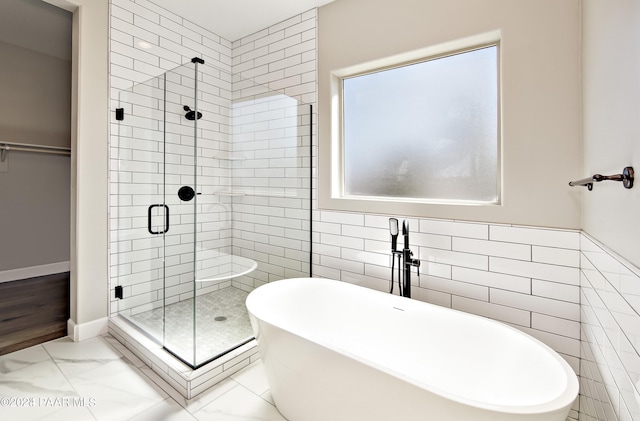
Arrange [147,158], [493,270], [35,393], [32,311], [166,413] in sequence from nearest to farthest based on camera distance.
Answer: [166,413] → [35,393] → [493,270] → [147,158] → [32,311]

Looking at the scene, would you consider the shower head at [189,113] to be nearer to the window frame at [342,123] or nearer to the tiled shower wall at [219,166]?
the tiled shower wall at [219,166]

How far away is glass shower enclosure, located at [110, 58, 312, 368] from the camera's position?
7.29 ft

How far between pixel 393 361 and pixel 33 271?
4.86 metres

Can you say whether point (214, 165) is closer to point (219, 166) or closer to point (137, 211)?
point (219, 166)

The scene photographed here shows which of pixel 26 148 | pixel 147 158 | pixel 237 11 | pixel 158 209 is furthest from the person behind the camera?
pixel 26 148

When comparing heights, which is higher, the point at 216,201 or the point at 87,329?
the point at 216,201

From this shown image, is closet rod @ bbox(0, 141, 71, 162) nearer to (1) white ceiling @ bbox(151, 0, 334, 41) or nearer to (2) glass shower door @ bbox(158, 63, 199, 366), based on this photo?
(1) white ceiling @ bbox(151, 0, 334, 41)

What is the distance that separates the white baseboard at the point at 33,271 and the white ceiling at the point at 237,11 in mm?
3842

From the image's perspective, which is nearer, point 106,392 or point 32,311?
point 106,392

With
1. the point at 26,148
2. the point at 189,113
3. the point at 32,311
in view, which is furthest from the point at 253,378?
the point at 26,148

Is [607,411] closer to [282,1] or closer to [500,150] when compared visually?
[500,150]

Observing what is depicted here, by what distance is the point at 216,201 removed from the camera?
2482mm

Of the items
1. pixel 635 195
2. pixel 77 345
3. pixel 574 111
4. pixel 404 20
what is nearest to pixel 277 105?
pixel 404 20

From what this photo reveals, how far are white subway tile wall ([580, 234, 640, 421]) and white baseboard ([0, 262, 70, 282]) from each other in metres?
5.70
